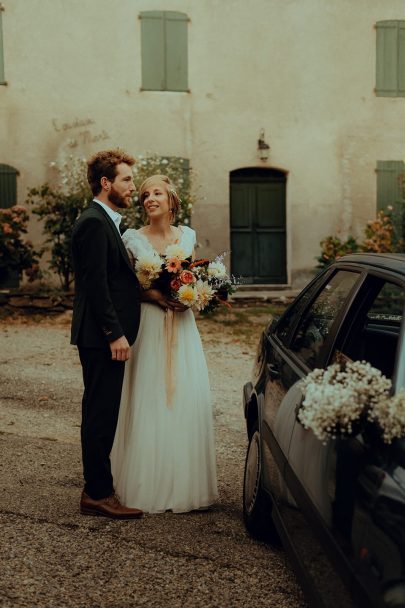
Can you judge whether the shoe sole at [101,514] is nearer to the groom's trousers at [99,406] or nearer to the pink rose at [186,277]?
the groom's trousers at [99,406]

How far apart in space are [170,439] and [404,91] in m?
13.0

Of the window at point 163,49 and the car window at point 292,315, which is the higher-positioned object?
the window at point 163,49

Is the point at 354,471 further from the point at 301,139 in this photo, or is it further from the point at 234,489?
the point at 301,139

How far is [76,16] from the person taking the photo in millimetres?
14883

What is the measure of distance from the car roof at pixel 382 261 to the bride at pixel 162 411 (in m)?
1.27

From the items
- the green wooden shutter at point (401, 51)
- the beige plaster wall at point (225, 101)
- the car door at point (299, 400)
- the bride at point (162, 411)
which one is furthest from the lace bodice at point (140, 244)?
the green wooden shutter at point (401, 51)

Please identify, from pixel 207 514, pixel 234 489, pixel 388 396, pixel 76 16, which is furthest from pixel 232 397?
pixel 76 16

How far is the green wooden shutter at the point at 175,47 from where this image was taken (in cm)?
1523

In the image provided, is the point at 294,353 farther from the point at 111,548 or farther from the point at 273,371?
the point at 111,548

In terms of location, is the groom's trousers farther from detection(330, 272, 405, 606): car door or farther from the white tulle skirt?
detection(330, 272, 405, 606): car door

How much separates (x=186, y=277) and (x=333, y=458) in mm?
2114

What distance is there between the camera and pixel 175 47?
15250mm

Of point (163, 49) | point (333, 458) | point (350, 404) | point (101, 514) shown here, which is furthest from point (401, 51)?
point (350, 404)

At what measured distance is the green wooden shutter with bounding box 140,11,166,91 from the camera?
15172 mm
